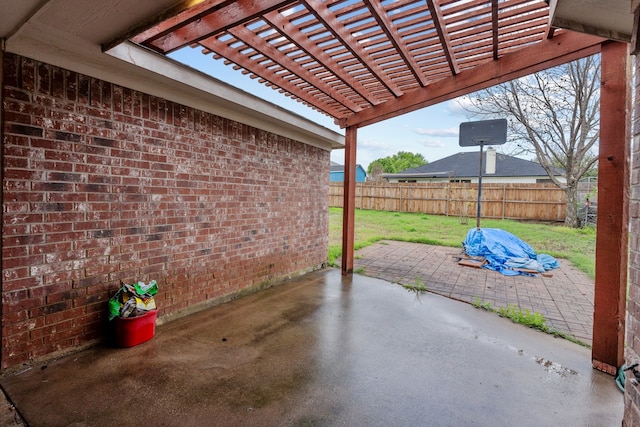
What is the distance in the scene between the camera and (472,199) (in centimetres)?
1484

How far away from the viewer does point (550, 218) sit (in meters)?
13.8

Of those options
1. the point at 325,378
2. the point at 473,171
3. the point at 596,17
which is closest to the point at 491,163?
the point at 596,17

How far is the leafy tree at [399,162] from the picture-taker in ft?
165

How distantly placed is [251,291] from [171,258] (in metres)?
1.39

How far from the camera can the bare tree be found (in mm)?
11961

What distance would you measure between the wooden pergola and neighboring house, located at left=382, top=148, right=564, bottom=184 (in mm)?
16669

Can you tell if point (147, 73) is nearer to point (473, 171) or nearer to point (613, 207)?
point (613, 207)

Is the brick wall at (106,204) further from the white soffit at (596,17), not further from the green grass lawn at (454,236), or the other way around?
the white soffit at (596,17)

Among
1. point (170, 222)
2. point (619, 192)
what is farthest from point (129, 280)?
point (619, 192)

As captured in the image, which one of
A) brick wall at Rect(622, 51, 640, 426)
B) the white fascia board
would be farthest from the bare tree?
brick wall at Rect(622, 51, 640, 426)

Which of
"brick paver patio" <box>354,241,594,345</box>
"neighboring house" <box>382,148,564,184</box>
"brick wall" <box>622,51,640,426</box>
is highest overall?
"neighboring house" <box>382,148,564,184</box>

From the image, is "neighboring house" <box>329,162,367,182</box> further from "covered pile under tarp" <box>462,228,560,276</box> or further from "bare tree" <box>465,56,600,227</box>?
"covered pile under tarp" <box>462,228,560,276</box>

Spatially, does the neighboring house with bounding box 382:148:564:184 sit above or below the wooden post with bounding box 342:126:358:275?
above

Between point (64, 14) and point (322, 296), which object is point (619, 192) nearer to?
point (322, 296)
